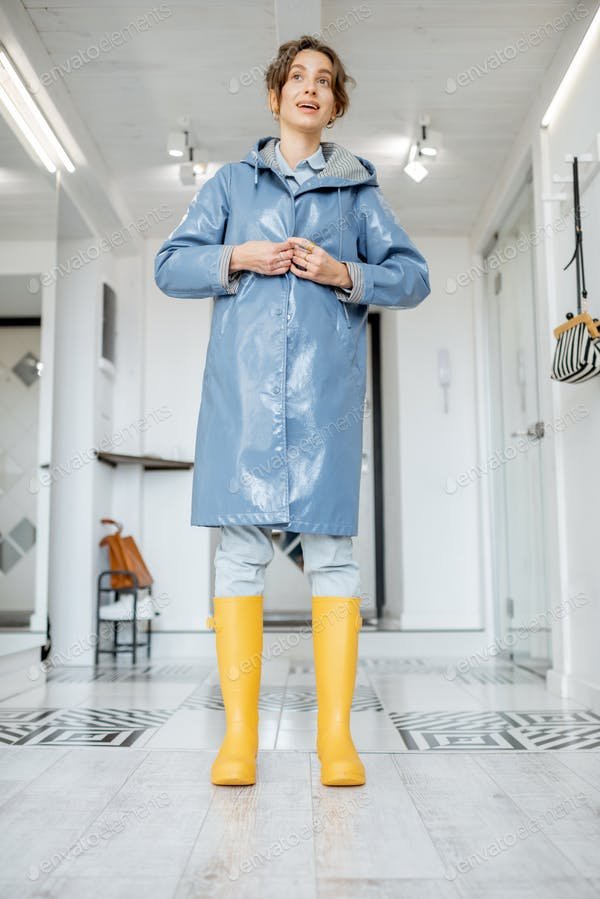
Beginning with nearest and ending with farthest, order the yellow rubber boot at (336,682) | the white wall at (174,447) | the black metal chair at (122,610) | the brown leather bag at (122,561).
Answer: the yellow rubber boot at (336,682)
the black metal chair at (122,610)
the brown leather bag at (122,561)
the white wall at (174,447)

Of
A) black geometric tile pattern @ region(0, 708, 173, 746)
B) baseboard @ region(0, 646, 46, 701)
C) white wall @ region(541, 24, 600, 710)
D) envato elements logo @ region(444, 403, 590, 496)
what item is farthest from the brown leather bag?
white wall @ region(541, 24, 600, 710)

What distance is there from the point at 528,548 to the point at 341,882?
9.21ft

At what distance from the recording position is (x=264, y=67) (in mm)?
3062

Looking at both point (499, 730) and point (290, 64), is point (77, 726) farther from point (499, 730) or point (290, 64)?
point (290, 64)

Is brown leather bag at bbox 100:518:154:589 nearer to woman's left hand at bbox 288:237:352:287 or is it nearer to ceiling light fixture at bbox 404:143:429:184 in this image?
ceiling light fixture at bbox 404:143:429:184

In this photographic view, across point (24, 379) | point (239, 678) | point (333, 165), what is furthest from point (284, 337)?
point (24, 379)

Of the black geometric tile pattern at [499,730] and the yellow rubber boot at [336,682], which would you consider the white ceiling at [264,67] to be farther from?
the black geometric tile pattern at [499,730]

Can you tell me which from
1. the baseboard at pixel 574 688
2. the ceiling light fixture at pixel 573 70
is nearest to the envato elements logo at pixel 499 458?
the baseboard at pixel 574 688

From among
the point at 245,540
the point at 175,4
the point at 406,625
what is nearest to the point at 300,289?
the point at 245,540

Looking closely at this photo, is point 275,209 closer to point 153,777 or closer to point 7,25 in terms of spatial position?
point 153,777

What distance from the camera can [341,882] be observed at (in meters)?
1.03

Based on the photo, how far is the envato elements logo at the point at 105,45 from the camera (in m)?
2.79

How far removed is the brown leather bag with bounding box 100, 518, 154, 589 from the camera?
3.87m

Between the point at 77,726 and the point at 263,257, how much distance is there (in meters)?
1.32
